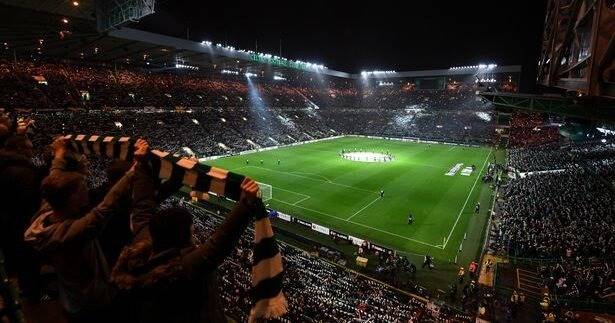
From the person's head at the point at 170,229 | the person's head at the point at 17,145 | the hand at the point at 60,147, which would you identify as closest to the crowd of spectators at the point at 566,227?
the person's head at the point at 170,229

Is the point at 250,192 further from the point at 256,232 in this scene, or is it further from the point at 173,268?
the point at 173,268

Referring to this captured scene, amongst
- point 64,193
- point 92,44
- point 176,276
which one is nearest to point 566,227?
point 176,276

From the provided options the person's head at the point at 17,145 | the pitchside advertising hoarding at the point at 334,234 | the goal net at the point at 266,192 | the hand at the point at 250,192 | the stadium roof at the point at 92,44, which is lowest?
the pitchside advertising hoarding at the point at 334,234

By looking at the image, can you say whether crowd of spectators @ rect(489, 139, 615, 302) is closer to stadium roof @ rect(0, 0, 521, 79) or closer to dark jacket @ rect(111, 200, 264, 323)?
dark jacket @ rect(111, 200, 264, 323)

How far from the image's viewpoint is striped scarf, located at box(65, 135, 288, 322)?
9.39 ft

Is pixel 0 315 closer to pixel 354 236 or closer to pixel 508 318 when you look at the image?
pixel 508 318

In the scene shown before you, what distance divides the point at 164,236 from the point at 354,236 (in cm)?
2012

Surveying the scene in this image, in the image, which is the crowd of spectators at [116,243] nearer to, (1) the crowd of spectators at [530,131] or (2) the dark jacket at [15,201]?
(2) the dark jacket at [15,201]

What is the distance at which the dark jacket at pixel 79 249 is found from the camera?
9.00 feet

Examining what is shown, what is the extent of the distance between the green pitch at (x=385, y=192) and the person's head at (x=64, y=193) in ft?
64.3

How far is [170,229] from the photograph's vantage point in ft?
7.77

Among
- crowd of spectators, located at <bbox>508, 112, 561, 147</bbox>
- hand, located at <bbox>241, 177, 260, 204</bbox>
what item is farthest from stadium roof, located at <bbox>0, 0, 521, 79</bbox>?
crowd of spectators, located at <bbox>508, 112, 561, 147</bbox>

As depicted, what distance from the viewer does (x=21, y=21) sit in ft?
81.6

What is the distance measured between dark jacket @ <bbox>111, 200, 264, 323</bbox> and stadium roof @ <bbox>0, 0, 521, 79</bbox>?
24062 millimetres
